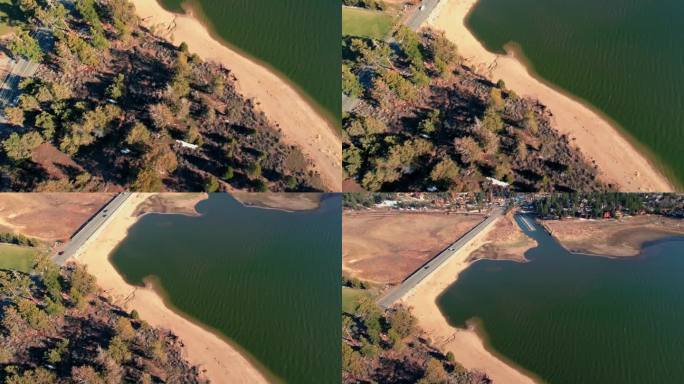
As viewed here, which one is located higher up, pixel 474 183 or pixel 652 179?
pixel 652 179

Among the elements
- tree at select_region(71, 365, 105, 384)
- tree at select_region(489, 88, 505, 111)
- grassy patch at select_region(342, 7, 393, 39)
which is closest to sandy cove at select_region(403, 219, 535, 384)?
tree at select_region(489, 88, 505, 111)

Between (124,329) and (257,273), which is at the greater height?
(257,273)

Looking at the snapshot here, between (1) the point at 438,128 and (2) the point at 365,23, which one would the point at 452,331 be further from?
(2) the point at 365,23

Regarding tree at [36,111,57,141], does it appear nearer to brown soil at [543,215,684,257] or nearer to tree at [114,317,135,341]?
tree at [114,317,135,341]

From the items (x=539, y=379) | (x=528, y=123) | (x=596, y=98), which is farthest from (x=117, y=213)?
(x=596, y=98)

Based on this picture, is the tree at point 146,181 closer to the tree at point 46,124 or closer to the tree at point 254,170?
the tree at point 254,170

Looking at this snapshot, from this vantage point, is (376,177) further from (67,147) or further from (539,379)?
(67,147)

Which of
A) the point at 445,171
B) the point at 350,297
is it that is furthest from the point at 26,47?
the point at 445,171
